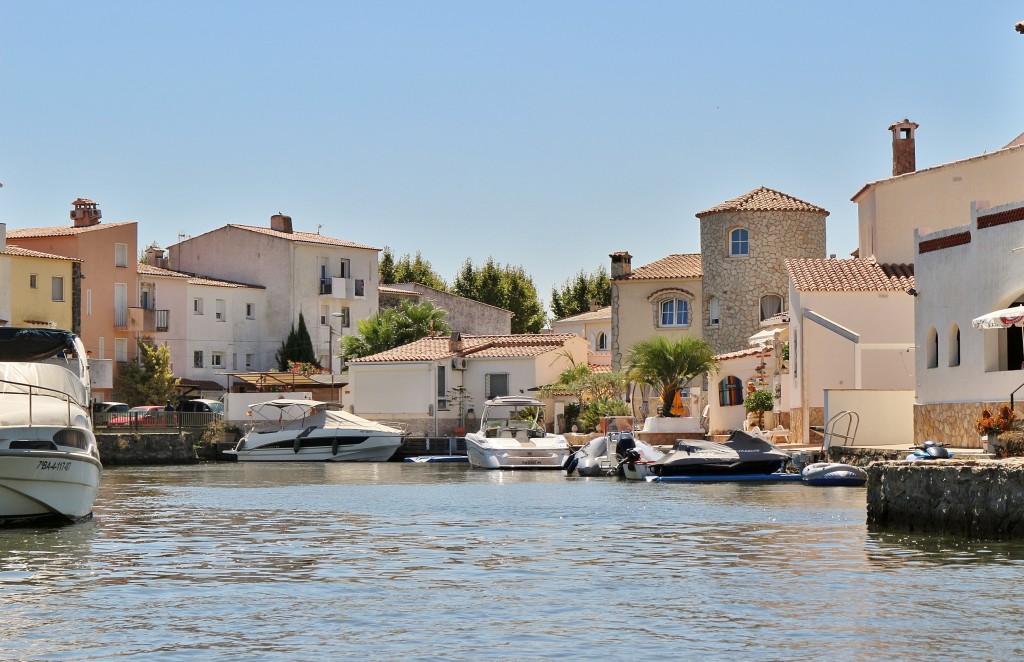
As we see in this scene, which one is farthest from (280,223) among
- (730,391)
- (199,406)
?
(730,391)

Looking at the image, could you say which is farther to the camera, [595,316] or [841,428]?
[595,316]

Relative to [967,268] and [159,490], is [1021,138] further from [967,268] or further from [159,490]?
[159,490]

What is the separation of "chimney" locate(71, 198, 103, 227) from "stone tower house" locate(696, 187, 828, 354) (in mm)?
33423

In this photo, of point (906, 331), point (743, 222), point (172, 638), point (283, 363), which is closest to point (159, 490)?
point (906, 331)

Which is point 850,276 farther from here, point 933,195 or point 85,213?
point 85,213

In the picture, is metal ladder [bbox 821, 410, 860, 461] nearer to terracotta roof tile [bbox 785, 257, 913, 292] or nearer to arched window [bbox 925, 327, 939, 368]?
arched window [bbox 925, 327, 939, 368]

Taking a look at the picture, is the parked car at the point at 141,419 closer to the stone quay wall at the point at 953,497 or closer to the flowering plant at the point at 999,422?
the flowering plant at the point at 999,422

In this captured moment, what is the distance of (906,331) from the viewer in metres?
45.1

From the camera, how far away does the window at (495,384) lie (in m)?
71.2

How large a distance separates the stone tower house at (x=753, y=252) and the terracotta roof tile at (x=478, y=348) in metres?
9.06

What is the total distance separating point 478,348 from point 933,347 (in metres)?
36.8

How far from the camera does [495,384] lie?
71438mm

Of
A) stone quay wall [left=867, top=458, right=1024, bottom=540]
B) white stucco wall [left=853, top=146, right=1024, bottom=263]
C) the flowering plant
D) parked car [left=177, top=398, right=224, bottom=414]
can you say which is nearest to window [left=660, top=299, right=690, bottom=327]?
white stucco wall [left=853, top=146, right=1024, bottom=263]

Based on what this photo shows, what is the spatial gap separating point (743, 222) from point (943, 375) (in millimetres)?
29367
